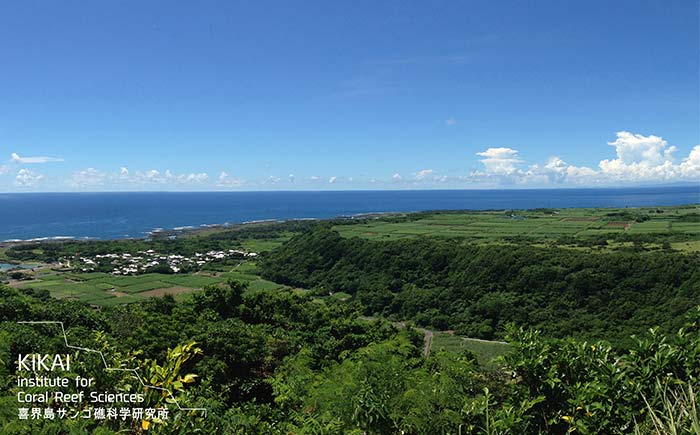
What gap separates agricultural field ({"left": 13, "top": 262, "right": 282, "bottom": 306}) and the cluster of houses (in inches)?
90.8

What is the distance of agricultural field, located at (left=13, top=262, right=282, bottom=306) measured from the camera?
38781mm

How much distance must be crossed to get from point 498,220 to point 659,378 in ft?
262

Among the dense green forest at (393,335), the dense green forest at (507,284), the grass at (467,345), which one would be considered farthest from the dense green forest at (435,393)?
the dense green forest at (507,284)

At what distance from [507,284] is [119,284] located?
38.8 meters

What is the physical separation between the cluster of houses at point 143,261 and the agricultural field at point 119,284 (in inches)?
90.8

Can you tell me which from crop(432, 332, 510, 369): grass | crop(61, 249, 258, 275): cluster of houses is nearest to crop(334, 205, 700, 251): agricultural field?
crop(61, 249, 258, 275): cluster of houses

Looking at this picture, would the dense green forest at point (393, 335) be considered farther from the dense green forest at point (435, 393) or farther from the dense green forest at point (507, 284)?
the dense green forest at point (507, 284)

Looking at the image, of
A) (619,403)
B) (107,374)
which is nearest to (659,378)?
(619,403)

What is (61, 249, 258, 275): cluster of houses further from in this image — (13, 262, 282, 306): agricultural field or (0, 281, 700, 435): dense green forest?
(0, 281, 700, 435): dense green forest

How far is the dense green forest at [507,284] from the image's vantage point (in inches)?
1377

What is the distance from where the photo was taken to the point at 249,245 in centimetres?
7306

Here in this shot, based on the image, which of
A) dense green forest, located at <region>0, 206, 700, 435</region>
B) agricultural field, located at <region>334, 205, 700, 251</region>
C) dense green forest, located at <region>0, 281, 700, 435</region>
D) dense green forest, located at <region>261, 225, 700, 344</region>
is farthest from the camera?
agricultural field, located at <region>334, 205, 700, 251</region>

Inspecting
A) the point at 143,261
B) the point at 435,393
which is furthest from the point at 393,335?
the point at 143,261

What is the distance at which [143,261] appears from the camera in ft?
185
